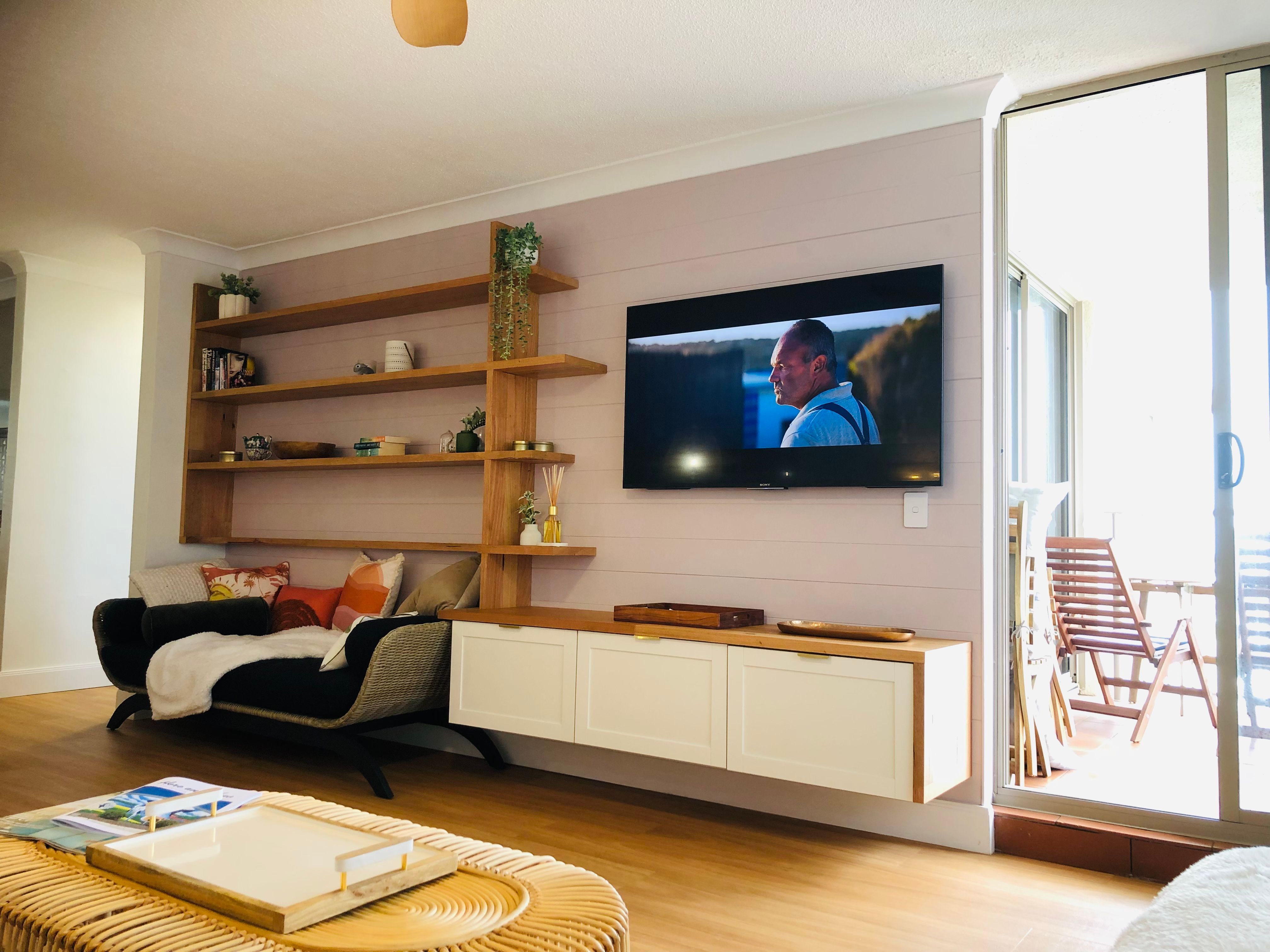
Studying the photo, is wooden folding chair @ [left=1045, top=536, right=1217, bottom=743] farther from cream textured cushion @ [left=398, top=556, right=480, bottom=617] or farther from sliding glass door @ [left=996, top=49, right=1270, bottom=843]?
cream textured cushion @ [left=398, top=556, right=480, bottom=617]

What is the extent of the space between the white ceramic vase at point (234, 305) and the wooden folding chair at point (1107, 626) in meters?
4.54

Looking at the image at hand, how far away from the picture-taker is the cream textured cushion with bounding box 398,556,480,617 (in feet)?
13.4

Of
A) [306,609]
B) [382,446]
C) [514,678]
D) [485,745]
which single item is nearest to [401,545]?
[382,446]

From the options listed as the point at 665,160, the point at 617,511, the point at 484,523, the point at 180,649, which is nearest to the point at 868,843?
the point at 617,511

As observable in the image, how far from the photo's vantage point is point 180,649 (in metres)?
4.19

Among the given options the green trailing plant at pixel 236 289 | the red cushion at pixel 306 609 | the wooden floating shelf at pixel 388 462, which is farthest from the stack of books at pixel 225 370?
the red cushion at pixel 306 609

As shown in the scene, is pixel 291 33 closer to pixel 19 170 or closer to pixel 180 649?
pixel 19 170

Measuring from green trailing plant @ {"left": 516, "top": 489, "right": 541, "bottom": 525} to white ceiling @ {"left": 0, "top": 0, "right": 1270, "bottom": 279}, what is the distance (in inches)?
58.4

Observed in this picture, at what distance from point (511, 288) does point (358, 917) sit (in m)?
3.04

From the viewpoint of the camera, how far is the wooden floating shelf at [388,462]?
404 cm

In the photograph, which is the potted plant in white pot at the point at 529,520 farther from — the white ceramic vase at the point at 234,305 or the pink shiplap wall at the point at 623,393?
the white ceramic vase at the point at 234,305

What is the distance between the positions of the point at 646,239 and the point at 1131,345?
12.3 ft

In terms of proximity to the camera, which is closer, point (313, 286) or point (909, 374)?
point (909, 374)

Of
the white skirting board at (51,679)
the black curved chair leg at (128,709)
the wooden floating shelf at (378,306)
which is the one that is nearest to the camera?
the wooden floating shelf at (378,306)
